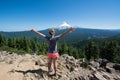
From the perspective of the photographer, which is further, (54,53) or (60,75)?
(60,75)

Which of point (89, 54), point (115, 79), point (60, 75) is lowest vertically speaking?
point (89, 54)

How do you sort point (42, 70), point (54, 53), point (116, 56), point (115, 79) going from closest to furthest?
point (54, 53), point (42, 70), point (115, 79), point (116, 56)

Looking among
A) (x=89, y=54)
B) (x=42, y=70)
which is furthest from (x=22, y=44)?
(x=42, y=70)

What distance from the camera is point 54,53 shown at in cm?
930

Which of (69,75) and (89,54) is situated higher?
(69,75)

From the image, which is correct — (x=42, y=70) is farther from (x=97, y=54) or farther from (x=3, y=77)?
(x=97, y=54)

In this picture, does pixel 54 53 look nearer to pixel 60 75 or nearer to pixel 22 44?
pixel 60 75

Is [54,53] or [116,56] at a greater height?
[54,53]

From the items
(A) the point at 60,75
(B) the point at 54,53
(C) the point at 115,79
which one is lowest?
(C) the point at 115,79

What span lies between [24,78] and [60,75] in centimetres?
231

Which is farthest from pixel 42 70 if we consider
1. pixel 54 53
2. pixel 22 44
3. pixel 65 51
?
pixel 22 44

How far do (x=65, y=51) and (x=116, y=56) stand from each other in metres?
20.4

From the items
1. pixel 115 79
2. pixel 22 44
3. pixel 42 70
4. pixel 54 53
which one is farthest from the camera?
pixel 22 44

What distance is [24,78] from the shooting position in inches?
380
